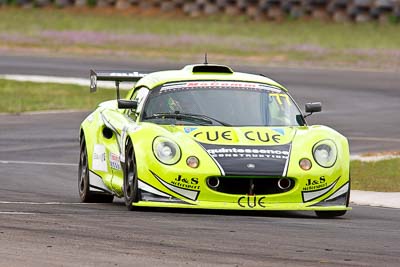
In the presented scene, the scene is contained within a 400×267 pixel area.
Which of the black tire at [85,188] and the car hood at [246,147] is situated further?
the black tire at [85,188]

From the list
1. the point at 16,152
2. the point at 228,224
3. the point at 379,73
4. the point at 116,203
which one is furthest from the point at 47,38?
the point at 228,224

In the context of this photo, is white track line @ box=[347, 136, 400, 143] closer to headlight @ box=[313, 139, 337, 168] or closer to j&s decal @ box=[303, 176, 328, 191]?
headlight @ box=[313, 139, 337, 168]

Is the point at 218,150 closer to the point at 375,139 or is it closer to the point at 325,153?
the point at 325,153

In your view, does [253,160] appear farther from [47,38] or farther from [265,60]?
[47,38]

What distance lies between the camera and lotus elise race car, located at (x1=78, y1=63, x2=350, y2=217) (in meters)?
11.8

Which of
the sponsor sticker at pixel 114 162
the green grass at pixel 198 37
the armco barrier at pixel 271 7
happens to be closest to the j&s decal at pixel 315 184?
the sponsor sticker at pixel 114 162

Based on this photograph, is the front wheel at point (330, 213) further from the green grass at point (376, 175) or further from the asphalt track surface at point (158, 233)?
the green grass at point (376, 175)

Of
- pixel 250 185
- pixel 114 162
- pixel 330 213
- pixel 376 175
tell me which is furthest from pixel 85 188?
pixel 376 175

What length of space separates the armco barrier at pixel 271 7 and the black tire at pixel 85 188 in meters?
33.7

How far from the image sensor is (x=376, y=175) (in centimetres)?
1691

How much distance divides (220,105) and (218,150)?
117 cm

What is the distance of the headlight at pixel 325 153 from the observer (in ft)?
39.5

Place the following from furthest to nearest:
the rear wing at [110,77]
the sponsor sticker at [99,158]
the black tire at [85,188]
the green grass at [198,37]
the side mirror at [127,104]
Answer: the green grass at [198,37], the rear wing at [110,77], the black tire at [85,188], the sponsor sticker at [99,158], the side mirror at [127,104]

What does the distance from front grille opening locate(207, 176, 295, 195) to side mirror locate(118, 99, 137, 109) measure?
150 cm
